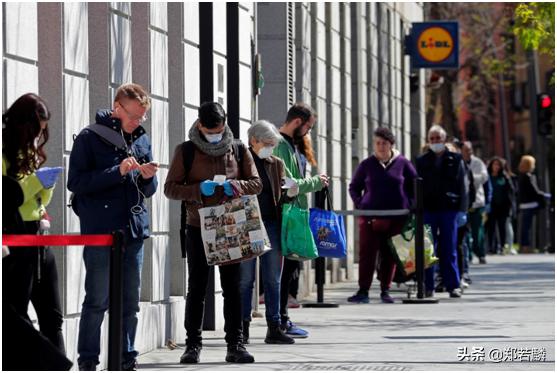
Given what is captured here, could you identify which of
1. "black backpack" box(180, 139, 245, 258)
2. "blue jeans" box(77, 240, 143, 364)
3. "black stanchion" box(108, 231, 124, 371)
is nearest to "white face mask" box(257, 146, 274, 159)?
"black backpack" box(180, 139, 245, 258)

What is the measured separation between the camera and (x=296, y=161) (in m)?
14.0

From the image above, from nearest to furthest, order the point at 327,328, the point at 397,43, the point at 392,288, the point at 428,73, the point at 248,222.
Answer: the point at 248,222 → the point at 327,328 → the point at 392,288 → the point at 397,43 → the point at 428,73

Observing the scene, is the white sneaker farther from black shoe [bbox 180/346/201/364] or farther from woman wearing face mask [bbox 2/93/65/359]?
woman wearing face mask [bbox 2/93/65/359]

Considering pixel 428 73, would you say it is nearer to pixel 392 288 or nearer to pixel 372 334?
pixel 392 288

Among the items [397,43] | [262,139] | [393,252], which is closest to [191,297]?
[262,139]

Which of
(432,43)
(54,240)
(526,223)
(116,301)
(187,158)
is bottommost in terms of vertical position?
(116,301)

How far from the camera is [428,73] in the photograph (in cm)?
3812

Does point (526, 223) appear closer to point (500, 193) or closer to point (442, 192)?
point (500, 193)

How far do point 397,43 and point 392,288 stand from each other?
1068 centimetres

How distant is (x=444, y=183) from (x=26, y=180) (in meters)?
9.77

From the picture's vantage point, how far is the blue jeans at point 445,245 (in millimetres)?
18594

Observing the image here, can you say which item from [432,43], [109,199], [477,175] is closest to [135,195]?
[109,199]

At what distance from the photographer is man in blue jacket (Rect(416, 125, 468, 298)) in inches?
727

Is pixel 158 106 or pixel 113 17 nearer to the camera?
Answer: pixel 113 17
